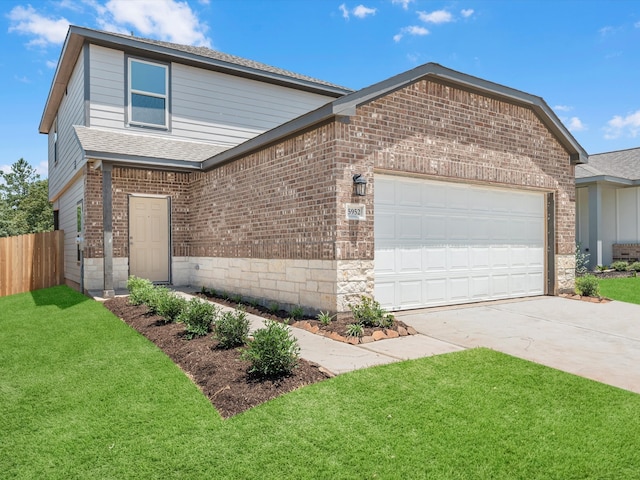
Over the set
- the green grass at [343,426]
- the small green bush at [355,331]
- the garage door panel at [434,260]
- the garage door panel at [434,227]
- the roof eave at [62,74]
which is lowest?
the green grass at [343,426]

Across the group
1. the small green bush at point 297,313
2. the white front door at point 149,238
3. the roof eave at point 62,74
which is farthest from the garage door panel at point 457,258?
the roof eave at point 62,74

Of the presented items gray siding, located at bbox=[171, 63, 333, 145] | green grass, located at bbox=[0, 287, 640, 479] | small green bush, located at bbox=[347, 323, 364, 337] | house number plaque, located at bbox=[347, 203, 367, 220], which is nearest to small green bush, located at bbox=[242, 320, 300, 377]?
green grass, located at bbox=[0, 287, 640, 479]

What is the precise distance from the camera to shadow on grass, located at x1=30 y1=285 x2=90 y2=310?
1006cm

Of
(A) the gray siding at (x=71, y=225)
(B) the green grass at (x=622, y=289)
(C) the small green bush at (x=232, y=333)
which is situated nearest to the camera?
(C) the small green bush at (x=232, y=333)

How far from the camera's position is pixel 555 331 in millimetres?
6805

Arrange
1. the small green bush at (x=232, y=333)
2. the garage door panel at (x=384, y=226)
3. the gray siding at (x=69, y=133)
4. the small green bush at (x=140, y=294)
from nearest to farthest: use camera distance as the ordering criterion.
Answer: the small green bush at (x=232, y=333)
the garage door panel at (x=384, y=226)
the small green bush at (x=140, y=294)
the gray siding at (x=69, y=133)

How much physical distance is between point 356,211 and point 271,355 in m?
3.27

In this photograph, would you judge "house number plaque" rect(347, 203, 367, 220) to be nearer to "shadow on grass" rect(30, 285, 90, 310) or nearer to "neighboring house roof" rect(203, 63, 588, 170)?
"neighboring house roof" rect(203, 63, 588, 170)

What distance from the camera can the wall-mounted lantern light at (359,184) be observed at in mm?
7070

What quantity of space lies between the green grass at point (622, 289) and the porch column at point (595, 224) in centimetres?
282

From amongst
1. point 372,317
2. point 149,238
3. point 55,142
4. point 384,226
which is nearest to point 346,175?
point 384,226

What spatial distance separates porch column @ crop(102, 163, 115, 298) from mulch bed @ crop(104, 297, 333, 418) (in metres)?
4.08

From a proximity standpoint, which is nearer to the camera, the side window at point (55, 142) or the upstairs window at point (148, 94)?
the upstairs window at point (148, 94)

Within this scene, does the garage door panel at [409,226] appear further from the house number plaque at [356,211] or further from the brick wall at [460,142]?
the house number plaque at [356,211]
